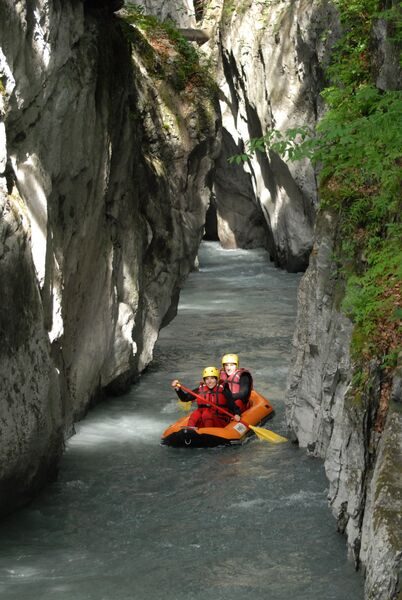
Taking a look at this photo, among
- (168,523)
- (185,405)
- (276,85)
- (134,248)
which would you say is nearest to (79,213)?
(134,248)

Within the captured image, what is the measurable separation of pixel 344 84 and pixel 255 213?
2436cm

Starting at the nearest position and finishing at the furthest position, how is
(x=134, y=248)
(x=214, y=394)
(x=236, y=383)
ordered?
1. (x=214, y=394)
2. (x=236, y=383)
3. (x=134, y=248)

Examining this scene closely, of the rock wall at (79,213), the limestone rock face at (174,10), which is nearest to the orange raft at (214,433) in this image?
the rock wall at (79,213)

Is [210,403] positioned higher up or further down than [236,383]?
further down

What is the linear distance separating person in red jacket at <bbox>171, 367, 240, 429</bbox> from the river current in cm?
54

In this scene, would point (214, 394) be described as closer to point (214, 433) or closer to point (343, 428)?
point (214, 433)

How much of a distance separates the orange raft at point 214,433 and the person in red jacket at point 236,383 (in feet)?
0.55

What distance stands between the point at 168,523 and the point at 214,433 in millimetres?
2999

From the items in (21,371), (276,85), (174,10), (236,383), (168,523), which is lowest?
(168,523)

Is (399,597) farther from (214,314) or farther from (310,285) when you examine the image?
(214,314)

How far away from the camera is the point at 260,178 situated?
29984 millimetres

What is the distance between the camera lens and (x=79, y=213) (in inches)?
479

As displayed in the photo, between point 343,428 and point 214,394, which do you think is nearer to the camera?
point 343,428

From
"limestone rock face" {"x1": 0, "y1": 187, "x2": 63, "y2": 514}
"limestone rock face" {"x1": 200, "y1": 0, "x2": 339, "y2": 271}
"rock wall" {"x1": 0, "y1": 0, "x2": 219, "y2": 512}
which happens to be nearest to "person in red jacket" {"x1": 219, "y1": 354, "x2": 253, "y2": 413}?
"rock wall" {"x1": 0, "y1": 0, "x2": 219, "y2": 512}
